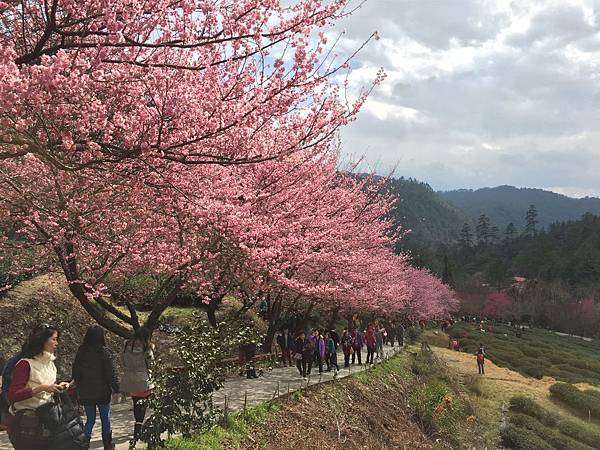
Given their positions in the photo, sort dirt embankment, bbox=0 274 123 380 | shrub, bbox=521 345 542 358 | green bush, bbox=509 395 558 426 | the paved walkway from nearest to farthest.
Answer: the paved walkway, dirt embankment, bbox=0 274 123 380, green bush, bbox=509 395 558 426, shrub, bbox=521 345 542 358

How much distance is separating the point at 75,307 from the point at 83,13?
1205 centimetres

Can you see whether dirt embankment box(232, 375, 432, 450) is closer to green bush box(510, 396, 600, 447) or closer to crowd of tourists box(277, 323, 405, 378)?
crowd of tourists box(277, 323, 405, 378)

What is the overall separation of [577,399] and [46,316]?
24.9 metres

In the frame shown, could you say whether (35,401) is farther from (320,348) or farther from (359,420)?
(320,348)

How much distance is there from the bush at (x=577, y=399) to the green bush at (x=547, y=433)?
16.6ft

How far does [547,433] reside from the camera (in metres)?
18.2

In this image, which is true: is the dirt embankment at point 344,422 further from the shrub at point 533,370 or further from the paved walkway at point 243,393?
the shrub at point 533,370

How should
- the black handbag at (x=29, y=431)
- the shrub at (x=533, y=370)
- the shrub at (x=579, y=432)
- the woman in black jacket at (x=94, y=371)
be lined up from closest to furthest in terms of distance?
the black handbag at (x=29, y=431), the woman in black jacket at (x=94, y=371), the shrub at (x=579, y=432), the shrub at (x=533, y=370)

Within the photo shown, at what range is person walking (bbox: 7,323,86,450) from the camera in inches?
168

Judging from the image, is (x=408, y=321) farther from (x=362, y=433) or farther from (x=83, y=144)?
(x=83, y=144)

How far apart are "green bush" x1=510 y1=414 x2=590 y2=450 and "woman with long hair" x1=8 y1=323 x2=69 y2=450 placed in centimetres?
1874

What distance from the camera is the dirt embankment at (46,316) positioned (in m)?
12.2

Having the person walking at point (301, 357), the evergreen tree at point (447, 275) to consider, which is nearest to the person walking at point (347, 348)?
the person walking at point (301, 357)

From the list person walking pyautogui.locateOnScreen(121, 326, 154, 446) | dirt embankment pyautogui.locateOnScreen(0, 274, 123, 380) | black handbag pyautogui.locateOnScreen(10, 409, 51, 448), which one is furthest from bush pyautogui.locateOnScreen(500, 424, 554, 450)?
black handbag pyautogui.locateOnScreen(10, 409, 51, 448)
